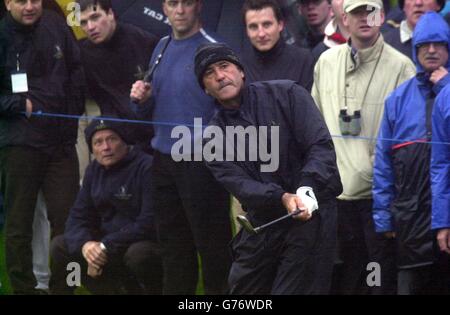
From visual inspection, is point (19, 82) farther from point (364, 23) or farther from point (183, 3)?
point (364, 23)

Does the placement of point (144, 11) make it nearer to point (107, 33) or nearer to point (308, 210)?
point (107, 33)

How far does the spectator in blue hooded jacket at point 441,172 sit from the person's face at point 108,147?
1486mm

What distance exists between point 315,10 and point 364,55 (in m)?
0.45

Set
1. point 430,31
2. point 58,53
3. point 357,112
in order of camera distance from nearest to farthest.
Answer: point 430,31, point 357,112, point 58,53

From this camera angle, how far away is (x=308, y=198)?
6219mm

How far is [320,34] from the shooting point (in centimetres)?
734

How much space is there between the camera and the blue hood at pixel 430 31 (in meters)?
6.71

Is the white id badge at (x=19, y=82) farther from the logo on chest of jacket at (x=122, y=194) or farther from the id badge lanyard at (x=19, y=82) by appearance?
the logo on chest of jacket at (x=122, y=194)

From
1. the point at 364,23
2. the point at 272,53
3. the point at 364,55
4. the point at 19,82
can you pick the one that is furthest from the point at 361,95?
the point at 19,82

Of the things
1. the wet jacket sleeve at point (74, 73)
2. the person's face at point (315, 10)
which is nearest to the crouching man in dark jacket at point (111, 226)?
the wet jacket sleeve at point (74, 73)

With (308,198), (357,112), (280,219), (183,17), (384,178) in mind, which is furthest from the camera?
(183,17)

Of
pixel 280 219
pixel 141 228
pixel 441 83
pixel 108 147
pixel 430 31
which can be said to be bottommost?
pixel 141 228

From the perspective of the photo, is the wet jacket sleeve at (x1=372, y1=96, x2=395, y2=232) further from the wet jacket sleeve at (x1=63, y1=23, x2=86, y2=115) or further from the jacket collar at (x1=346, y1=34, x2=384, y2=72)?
the wet jacket sleeve at (x1=63, y1=23, x2=86, y2=115)
